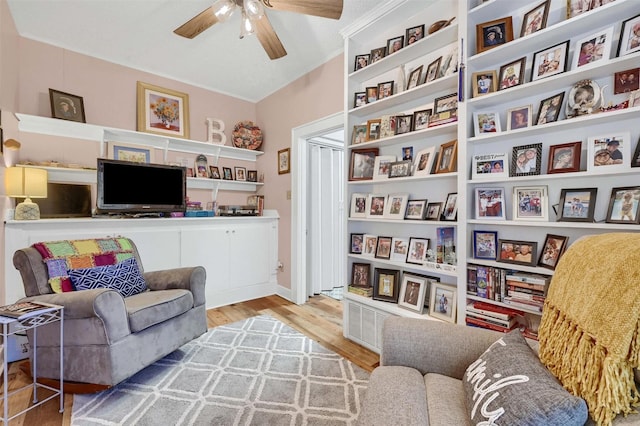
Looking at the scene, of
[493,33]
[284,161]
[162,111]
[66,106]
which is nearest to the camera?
[493,33]

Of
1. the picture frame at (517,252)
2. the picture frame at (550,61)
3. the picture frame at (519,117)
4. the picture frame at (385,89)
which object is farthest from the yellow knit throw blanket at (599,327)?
the picture frame at (385,89)

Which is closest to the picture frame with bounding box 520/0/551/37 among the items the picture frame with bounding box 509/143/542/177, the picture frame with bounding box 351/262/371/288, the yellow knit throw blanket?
the picture frame with bounding box 509/143/542/177

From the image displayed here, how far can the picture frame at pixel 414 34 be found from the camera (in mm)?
2057

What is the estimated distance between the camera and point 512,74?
5.38 ft

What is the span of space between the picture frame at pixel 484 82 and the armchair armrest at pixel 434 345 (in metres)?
1.33

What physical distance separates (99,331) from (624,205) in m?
2.66

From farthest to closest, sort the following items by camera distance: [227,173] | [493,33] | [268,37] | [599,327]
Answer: [227,173]
[268,37]
[493,33]
[599,327]

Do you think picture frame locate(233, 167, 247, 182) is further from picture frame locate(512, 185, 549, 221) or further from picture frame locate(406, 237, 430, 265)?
picture frame locate(512, 185, 549, 221)

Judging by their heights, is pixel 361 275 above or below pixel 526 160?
below

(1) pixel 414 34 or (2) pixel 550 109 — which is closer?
(2) pixel 550 109

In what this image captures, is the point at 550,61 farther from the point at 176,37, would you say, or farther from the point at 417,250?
the point at 176,37

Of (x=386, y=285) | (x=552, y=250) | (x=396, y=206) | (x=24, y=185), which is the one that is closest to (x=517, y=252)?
(x=552, y=250)

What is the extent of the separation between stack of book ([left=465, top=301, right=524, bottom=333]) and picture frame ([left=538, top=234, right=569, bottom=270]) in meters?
0.30

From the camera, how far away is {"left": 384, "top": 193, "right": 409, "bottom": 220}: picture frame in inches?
85.9
